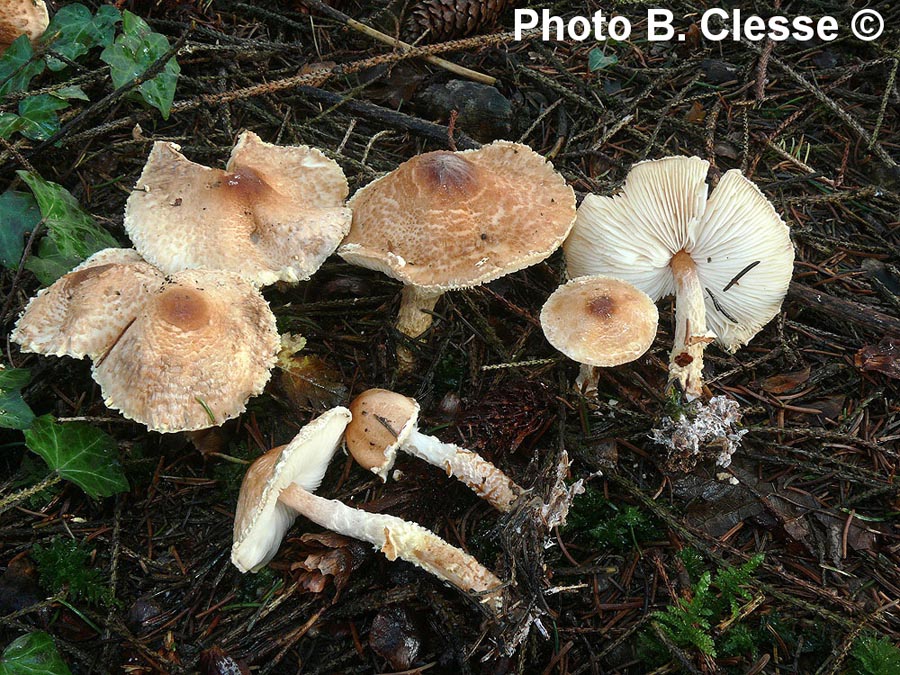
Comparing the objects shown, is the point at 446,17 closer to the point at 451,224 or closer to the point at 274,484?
the point at 451,224

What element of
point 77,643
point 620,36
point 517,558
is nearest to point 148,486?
point 77,643

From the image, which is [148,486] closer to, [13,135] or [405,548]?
[405,548]

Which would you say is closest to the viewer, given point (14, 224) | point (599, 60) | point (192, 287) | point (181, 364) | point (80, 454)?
point (181, 364)

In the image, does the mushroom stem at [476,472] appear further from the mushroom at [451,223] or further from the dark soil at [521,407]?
the mushroom at [451,223]

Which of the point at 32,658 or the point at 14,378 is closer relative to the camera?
the point at 32,658

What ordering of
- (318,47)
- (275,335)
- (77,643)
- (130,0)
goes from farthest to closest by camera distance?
(318,47)
(130,0)
(275,335)
(77,643)

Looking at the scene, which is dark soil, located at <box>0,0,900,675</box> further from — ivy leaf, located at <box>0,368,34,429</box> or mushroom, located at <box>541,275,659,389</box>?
mushroom, located at <box>541,275,659,389</box>

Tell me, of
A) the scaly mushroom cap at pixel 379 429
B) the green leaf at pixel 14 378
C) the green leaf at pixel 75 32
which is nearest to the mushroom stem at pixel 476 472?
the scaly mushroom cap at pixel 379 429

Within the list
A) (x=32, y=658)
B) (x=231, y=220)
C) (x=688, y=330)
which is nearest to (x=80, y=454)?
(x=32, y=658)
